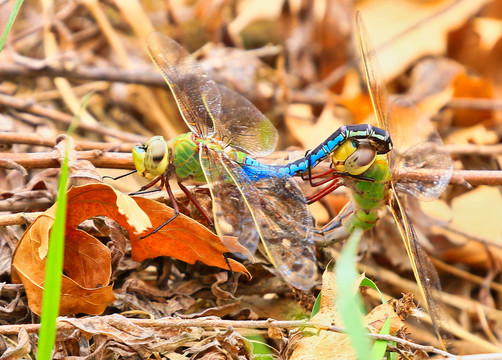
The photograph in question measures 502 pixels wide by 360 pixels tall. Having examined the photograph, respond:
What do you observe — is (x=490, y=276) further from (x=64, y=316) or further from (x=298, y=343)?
(x=64, y=316)

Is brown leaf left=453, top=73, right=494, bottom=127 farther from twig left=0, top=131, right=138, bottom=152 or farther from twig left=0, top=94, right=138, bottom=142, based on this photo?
twig left=0, top=131, right=138, bottom=152

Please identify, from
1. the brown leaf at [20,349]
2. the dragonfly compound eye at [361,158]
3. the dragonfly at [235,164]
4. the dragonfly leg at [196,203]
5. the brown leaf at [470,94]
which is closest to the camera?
→ the brown leaf at [20,349]

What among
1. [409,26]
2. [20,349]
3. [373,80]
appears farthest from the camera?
[409,26]

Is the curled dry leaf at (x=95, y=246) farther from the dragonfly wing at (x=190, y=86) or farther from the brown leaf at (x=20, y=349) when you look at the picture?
the dragonfly wing at (x=190, y=86)

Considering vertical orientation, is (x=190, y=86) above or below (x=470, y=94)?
below

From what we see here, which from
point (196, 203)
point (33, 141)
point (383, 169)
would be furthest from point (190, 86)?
point (383, 169)

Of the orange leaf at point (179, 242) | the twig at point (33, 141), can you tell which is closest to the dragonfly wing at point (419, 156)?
the orange leaf at point (179, 242)

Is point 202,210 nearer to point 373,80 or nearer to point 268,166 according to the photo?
point 268,166

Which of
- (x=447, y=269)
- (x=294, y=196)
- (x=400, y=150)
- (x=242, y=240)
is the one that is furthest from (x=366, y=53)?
(x=447, y=269)
